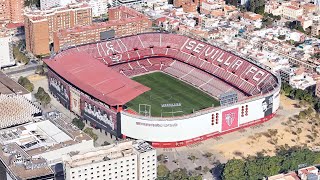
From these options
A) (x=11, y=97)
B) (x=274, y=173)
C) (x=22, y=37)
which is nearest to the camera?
(x=274, y=173)

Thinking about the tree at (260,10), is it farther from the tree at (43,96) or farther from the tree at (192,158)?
the tree at (192,158)

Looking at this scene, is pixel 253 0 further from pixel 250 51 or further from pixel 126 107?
pixel 126 107

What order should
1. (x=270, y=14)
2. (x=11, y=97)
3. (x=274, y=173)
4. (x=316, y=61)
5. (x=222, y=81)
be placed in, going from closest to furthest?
(x=274, y=173) < (x=11, y=97) < (x=222, y=81) < (x=316, y=61) < (x=270, y=14)

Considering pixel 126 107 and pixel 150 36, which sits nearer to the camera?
pixel 126 107

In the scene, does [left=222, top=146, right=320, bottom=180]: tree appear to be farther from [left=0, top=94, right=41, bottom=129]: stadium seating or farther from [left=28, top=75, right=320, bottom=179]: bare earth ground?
[left=0, top=94, right=41, bottom=129]: stadium seating

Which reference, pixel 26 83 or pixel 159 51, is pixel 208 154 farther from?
pixel 26 83

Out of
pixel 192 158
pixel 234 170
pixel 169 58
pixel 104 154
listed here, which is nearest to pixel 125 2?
pixel 169 58

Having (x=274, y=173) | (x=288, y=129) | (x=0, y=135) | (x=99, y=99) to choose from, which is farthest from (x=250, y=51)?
(x=0, y=135)
